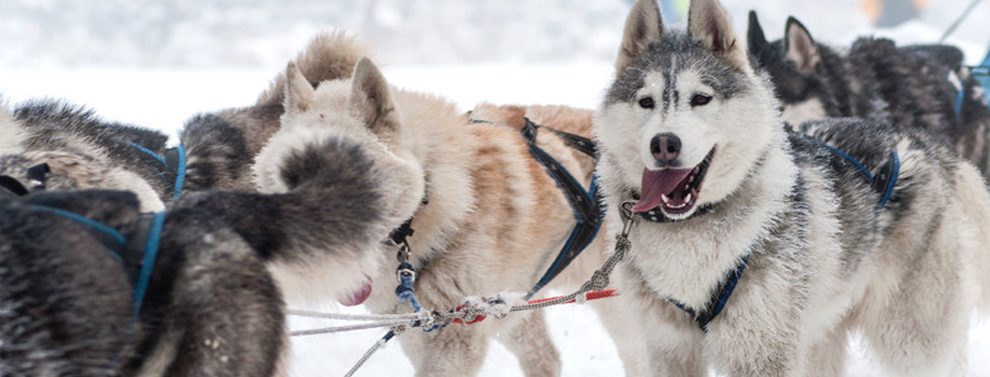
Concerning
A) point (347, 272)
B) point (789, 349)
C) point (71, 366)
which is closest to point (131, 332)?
point (71, 366)

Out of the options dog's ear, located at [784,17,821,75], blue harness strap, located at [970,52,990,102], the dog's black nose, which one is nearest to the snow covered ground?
the dog's black nose

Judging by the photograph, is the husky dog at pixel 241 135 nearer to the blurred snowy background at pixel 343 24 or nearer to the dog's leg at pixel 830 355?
the dog's leg at pixel 830 355

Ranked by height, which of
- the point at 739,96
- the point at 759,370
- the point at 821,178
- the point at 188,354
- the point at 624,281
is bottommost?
the point at 759,370

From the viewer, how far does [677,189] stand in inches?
81.4

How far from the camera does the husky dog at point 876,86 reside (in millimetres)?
4789

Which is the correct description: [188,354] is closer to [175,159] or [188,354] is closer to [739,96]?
[739,96]

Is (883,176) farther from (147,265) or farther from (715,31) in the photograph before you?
(147,265)

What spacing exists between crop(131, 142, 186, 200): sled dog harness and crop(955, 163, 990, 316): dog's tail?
2593 millimetres

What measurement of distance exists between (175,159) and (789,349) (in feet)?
6.84

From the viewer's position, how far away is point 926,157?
8.48 feet

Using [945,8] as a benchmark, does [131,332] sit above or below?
below

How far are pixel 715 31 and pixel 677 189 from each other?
0.44 meters

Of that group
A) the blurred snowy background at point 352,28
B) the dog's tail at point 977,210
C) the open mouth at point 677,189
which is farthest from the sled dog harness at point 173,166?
the blurred snowy background at point 352,28

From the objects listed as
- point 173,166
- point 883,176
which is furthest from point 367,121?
point 883,176
